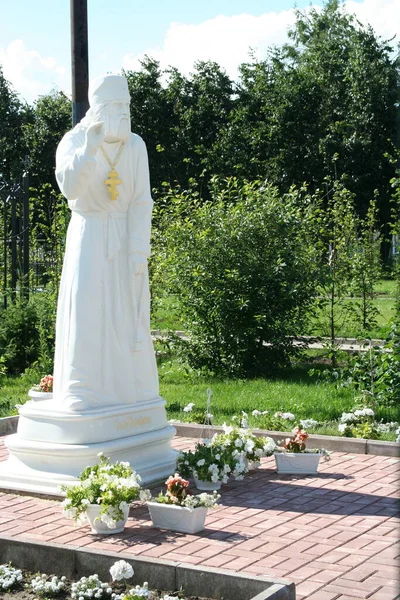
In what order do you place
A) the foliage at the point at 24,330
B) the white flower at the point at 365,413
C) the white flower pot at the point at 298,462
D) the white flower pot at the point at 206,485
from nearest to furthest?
the white flower pot at the point at 206,485, the white flower pot at the point at 298,462, the white flower at the point at 365,413, the foliage at the point at 24,330

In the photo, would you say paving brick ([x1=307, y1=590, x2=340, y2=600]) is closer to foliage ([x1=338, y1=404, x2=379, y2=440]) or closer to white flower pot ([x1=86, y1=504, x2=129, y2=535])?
white flower pot ([x1=86, y1=504, x2=129, y2=535])

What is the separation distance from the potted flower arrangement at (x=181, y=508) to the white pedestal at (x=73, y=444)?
3.44 feet

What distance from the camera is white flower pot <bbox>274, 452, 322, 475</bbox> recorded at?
28.1 feet

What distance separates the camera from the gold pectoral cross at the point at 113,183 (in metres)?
8.20

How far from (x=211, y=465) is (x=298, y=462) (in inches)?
42.3

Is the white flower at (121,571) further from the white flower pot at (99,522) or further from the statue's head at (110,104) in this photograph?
the statue's head at (110,104)

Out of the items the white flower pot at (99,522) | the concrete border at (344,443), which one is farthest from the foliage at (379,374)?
the white flower pot at (99,522)

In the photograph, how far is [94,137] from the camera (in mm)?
8047

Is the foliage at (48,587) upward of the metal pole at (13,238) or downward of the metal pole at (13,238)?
downward

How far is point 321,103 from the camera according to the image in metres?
37.4

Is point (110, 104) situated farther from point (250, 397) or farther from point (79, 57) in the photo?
point (250, 397)

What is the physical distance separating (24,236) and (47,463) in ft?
26.7

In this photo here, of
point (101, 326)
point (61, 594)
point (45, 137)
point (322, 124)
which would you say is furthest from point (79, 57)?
point (45, 137)

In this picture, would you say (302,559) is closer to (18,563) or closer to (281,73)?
(18,563)
